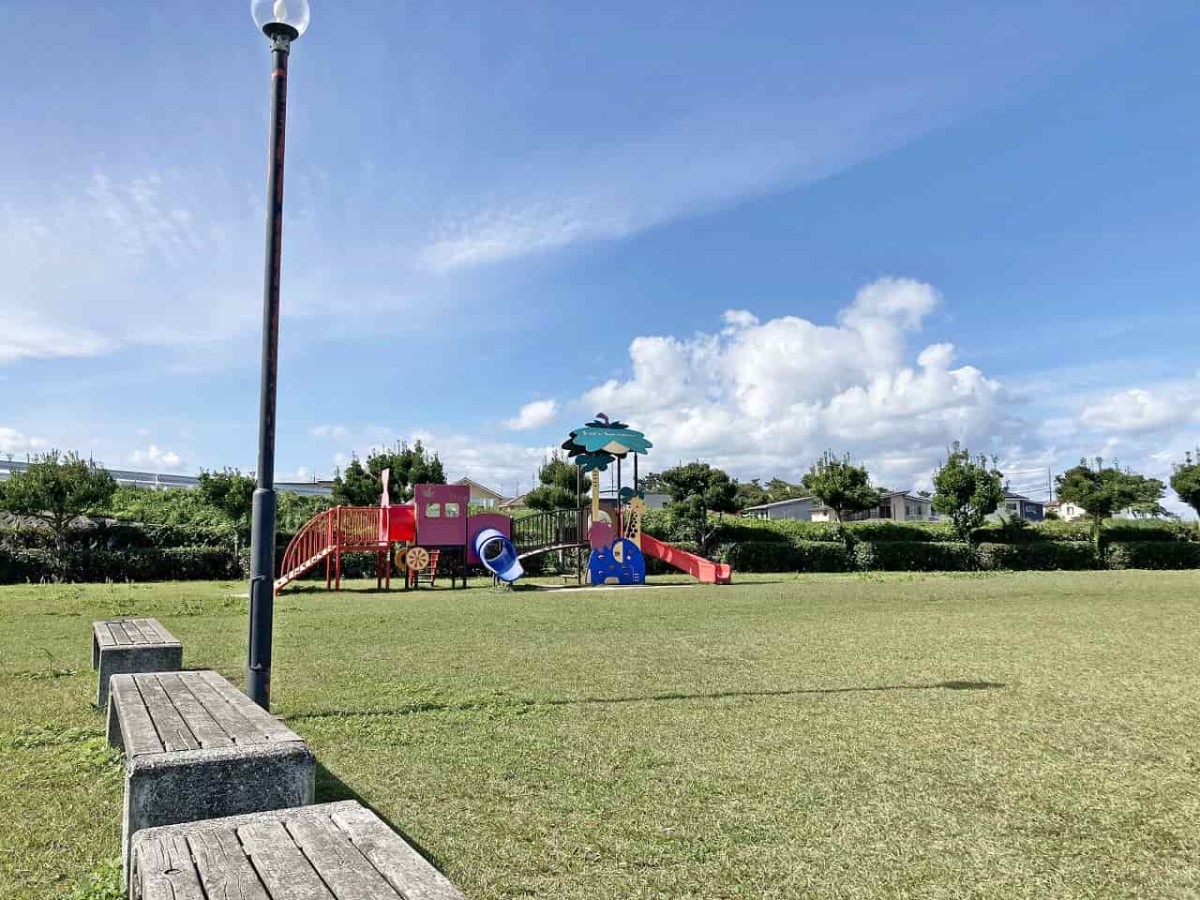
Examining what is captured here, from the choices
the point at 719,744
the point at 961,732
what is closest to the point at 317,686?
the point at 719,744

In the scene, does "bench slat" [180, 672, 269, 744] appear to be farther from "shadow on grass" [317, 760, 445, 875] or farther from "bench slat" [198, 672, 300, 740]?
"shadow on grass" [317, 760, 445, 875]

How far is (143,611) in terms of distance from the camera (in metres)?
13.0

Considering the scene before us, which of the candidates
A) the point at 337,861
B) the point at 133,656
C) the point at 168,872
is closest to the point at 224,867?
the point at 168,872

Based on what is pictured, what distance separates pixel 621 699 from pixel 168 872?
14.6 ft

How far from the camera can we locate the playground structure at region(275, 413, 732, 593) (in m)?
20.4

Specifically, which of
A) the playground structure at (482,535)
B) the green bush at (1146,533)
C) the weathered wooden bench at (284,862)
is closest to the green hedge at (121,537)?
the playground structure at (482,535)

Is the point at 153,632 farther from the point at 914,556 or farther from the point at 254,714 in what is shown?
the point at 914,556

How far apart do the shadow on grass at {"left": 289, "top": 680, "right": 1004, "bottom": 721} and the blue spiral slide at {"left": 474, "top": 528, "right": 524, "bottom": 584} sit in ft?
44.8

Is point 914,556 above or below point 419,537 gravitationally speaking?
below

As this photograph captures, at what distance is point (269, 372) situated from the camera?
16.7 ft

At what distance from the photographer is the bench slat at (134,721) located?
3184 millimetres

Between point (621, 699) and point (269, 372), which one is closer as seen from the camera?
point (269, 372)

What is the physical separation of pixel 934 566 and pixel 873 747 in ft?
86.0

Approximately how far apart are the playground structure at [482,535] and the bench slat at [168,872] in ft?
57.8
